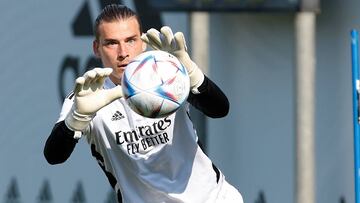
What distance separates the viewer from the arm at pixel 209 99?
5.54 metres

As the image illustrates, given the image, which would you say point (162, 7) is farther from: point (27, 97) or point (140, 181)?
point (140, 181)

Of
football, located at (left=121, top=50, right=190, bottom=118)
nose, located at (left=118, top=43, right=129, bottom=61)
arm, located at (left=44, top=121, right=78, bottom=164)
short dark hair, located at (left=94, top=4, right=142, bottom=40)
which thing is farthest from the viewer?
short dark hair, located at (left=94, top=4, right=142, bottom=40)

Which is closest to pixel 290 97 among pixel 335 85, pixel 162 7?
pixel 335 85

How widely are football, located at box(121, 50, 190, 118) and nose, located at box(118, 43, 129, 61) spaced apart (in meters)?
0.34

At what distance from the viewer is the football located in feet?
17.4

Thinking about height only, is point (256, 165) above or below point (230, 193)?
below

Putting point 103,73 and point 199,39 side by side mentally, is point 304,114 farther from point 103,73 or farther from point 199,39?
point 103,73

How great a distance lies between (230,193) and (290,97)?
3821 mm

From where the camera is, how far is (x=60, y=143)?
5570 mm

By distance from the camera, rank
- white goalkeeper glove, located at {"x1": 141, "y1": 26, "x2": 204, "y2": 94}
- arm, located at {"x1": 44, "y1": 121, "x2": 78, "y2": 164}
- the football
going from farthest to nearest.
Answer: arm, located at {"x1": 44, "y1": 121, "x2": 78, "y2": 164}
white goalkeeper glove, located at {"x1": 141, "y1": 26, "x2": 204, "y2": 94}
the football

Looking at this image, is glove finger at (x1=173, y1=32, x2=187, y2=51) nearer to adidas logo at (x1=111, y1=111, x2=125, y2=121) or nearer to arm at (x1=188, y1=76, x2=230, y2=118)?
arm at (x1=188, y1=76, x2=230, y2=118)

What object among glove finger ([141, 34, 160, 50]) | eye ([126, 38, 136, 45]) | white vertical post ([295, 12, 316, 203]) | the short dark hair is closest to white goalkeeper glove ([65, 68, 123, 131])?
glove finger ([141, 34, 160, 50])

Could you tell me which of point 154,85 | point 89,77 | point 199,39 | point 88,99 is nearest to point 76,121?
point 88,99

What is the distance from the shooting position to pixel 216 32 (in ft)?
32.2
